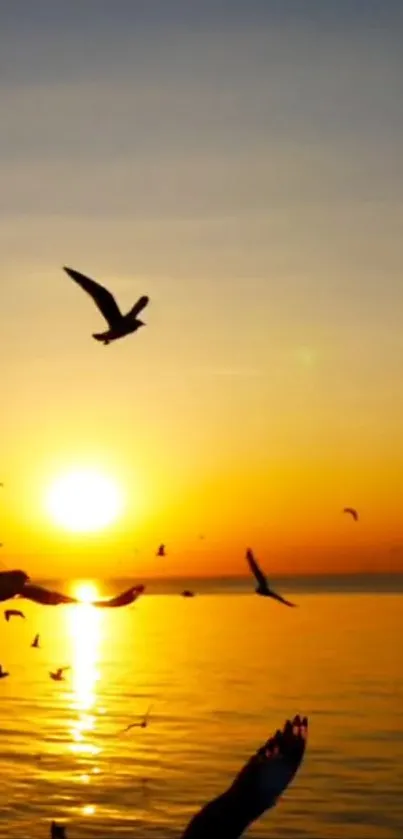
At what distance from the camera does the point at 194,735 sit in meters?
50.3

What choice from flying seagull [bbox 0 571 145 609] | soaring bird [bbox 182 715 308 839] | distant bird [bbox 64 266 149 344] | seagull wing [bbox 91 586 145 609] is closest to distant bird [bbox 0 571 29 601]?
flying seagull [bbox 0 571 145 609]

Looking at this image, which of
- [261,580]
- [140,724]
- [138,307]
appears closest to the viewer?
[138,307]

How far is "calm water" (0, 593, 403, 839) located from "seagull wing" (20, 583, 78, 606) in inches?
1116

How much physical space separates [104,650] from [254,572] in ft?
335

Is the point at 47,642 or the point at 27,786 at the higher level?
the point at 47,642

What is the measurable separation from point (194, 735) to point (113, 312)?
37124 mm

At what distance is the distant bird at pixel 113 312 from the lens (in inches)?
584

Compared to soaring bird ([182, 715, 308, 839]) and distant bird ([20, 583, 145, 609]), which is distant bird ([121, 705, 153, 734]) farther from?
soaring bird ([182, 715, 308, 839])

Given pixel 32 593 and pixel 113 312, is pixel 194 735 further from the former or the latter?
pixel 32 593

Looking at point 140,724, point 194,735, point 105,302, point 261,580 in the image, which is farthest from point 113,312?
point 140,724

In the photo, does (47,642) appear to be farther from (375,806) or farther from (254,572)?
(254,572)

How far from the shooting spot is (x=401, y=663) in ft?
255

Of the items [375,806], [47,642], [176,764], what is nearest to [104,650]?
[47,642]

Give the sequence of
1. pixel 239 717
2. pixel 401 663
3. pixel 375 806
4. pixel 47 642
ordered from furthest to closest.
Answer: pixel 47 642 → pixel 401 663 → pixel 239 717 → pixel 375 806
